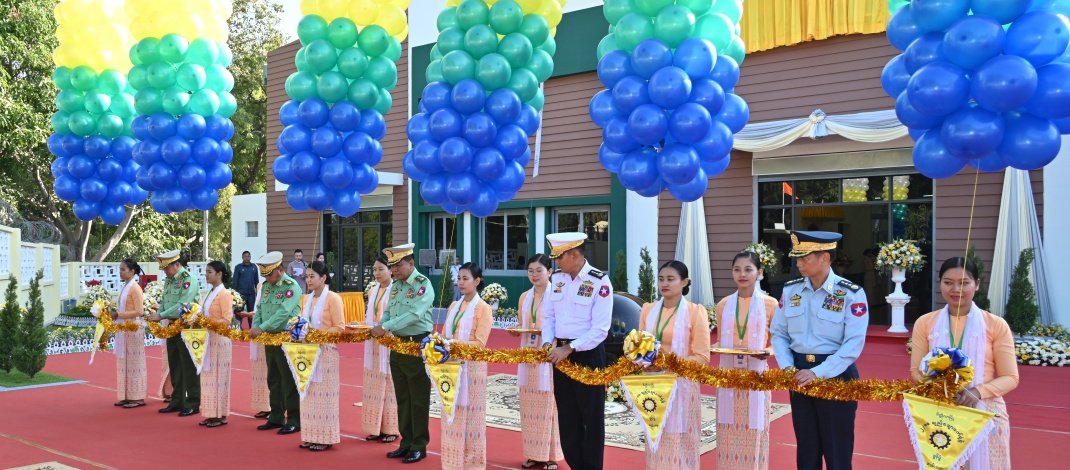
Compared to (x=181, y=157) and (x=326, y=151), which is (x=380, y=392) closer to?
(x=326, y=151)

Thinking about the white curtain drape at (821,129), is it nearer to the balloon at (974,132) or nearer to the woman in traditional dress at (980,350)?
the balloon at (974,132)

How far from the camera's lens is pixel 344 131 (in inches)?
299

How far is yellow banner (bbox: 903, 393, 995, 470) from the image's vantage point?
355 centimetres

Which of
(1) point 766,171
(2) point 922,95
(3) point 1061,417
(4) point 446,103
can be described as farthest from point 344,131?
(1) point 766,171

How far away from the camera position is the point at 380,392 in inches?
249

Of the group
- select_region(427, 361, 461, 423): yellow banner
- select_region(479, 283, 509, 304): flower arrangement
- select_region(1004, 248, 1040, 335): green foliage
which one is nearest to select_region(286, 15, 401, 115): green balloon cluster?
select_region(427, 361, 461, 423): yellow banner

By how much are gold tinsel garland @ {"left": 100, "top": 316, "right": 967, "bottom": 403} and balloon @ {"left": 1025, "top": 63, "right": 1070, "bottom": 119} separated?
2130mm

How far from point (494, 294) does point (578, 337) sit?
387 inches

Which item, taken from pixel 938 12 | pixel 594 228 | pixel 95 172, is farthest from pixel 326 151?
pixel 594 228

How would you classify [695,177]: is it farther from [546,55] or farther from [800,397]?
[800,397]

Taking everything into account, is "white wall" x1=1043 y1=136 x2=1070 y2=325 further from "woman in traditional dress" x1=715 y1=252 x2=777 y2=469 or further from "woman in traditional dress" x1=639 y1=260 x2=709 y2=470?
"woman in traditional dress" x1=639 y1=260 x2=709 y2=470

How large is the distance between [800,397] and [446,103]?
410 cm

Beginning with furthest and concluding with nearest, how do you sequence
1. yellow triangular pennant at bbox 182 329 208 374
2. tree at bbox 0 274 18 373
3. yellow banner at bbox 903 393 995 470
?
tree at bbox 0 274 18 373
yellow triangular pennant at bbox 182 329 208 374
yellow banner at bbox 903 393 995 470

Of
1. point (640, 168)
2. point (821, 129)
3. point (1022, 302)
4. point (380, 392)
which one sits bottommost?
point (380, 392)
